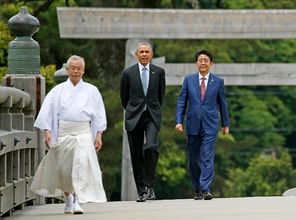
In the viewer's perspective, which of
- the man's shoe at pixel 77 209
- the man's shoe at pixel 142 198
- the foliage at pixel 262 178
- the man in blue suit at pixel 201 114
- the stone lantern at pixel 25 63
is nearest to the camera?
the man's shoe at pixel 77 209

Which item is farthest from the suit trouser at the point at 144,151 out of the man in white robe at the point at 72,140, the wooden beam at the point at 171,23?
the wooden beam at the point at 171,23

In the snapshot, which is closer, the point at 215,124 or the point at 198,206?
the point at 198,206

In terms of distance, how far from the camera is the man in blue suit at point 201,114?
16219mm

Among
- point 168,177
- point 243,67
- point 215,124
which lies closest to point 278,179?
point 168,177

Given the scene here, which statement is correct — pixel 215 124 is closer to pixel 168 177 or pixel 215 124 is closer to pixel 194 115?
pixel 194 115

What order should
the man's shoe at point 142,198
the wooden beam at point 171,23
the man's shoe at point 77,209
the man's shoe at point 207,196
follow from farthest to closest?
the wooden beam at point 171,23 → the man's shoe at point 207,196 → the man's shoe at point 142,198 → the man's shoe at point 77,209

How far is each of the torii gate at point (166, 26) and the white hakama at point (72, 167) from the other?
9109mm

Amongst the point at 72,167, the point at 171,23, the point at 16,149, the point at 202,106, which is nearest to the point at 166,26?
the point at 171,23

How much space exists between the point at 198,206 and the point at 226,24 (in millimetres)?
9739

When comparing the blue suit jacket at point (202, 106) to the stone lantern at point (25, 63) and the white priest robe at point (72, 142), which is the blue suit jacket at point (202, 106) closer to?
the stone lantern at point (25, 63)

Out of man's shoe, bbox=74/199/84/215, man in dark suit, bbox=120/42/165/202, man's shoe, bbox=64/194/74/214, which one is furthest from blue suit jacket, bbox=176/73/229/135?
man's shoe, bbox=74/199/84/215

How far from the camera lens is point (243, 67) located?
24.8 m

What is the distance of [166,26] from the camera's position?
2333 cm

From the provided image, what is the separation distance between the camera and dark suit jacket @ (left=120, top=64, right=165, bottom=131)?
15859 mm
